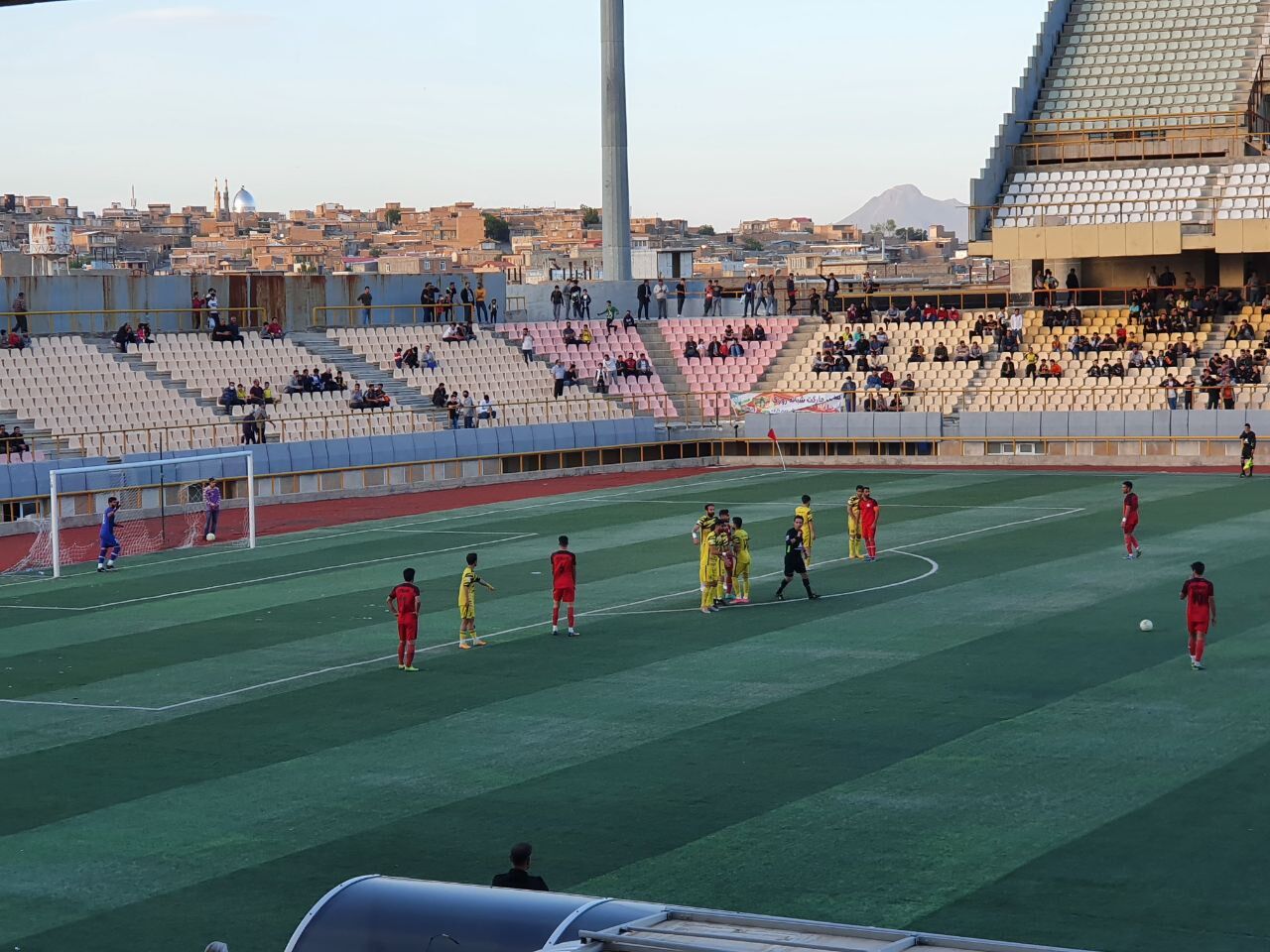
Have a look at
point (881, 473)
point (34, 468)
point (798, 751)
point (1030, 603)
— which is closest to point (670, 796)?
point (798, 751)

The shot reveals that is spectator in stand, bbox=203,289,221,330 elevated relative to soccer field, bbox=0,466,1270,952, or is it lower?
elevated

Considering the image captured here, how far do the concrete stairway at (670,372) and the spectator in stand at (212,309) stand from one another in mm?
14763

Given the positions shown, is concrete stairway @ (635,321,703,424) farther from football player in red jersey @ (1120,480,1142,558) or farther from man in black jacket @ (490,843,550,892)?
man in black jacket @ (490,843,550,892)

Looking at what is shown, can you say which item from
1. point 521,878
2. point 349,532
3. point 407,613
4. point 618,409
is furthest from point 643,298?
point 521,878

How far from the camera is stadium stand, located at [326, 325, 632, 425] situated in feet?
188

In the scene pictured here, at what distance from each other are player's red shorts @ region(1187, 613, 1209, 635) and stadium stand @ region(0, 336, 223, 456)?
30678mm

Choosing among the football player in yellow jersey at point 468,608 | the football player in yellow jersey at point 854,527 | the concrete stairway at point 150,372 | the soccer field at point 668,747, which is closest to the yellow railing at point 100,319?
the concrete stairway at point 150,372

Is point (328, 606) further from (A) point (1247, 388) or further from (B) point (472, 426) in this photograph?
(A) point (1247, 388)

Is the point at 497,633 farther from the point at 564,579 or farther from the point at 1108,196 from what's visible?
the point at 1108,196

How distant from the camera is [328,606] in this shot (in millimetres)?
29516

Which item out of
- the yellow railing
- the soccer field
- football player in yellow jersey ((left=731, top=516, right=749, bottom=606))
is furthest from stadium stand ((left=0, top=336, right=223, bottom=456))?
football player in yellow jersey ((left=731, top=516, right=749, bottom=606))

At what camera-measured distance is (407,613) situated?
2347 centimetres

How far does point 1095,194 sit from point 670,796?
173 ft

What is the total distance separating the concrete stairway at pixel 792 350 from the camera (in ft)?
204
